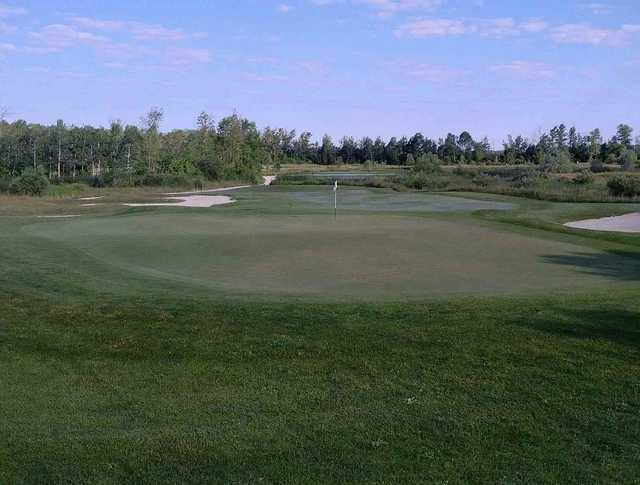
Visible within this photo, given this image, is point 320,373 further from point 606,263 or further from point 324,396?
point 606,263

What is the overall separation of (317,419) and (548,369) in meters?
3.00

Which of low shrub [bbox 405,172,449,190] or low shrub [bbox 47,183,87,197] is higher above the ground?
low shrub [bbox 405,172,449,190]

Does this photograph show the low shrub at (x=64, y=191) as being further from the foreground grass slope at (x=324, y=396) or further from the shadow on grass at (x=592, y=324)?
the shadow on grass at (x=592, y=324)

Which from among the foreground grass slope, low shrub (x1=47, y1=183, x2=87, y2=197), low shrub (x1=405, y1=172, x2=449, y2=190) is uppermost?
low shrub (x1=405, y1=172, x2=449, y2=190)

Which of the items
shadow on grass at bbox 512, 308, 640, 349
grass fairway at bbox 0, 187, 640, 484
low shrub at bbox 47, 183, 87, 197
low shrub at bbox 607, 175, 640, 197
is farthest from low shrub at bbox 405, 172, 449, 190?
shadow on grass at bbox 512, 308, 640, 349

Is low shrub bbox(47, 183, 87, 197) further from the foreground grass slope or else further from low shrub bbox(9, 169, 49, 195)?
the foreground grass slope

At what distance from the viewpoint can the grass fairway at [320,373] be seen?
5.38 m

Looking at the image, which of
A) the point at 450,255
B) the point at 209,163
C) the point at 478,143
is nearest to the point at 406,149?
the point at 478,143

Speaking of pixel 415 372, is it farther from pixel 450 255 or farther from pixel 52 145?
pixel 52 145

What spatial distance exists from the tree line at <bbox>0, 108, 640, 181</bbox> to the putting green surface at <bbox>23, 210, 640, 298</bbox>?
57401mm

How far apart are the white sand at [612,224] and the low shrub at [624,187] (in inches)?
718

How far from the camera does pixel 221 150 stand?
115438 mm

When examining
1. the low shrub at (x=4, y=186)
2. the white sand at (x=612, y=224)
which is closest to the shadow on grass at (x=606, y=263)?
the white sand at (x=612, y=224)

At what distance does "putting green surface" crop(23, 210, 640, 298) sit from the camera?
14953 mm
